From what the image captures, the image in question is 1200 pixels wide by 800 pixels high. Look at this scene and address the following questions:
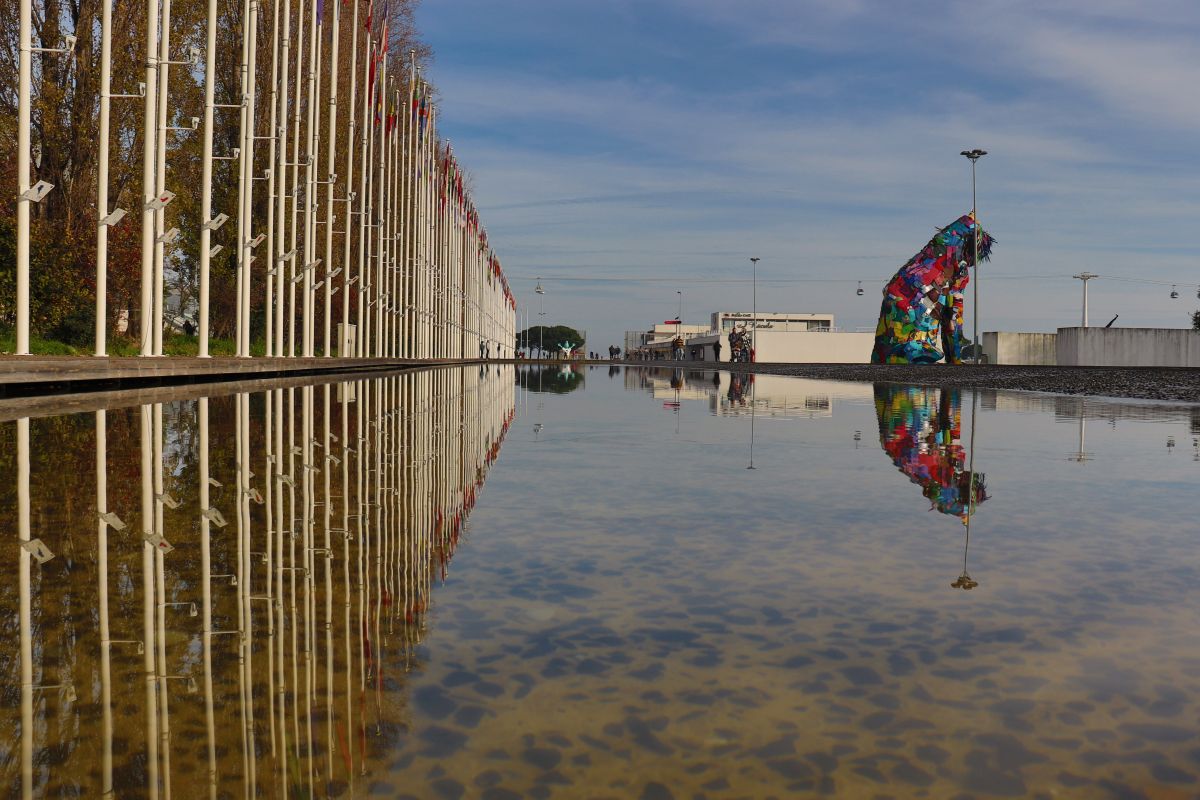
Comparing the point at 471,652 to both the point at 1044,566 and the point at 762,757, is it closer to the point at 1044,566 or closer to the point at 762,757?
the point at 762,757

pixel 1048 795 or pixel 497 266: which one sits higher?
pixel 497 266

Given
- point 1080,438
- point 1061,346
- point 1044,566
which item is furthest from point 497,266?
point 1044,566

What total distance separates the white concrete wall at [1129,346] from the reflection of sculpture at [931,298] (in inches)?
225

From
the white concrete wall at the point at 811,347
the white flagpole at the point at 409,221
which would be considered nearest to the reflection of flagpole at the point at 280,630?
the white flagpole at the point at 409,221

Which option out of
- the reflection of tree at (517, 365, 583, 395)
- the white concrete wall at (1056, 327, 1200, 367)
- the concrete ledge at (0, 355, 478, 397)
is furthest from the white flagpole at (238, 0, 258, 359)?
the white concrete wall at (1056, 327, 1200, 367)

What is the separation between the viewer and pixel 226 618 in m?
3.69

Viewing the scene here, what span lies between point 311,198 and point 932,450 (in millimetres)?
24114

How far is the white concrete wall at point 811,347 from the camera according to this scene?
318 ft

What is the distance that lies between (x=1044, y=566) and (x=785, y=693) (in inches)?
86.6

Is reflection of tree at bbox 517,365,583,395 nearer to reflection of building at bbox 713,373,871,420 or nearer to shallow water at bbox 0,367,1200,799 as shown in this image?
reflection of building at bbox 713,373,871,420

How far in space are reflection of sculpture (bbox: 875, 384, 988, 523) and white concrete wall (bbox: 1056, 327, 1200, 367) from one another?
4674 centimetres

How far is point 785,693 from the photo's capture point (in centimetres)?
299

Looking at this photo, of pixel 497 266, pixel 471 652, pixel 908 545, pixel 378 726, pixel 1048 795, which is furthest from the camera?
pixel 497 266

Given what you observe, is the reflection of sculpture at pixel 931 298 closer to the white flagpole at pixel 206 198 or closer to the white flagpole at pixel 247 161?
the white flagpole at pixel 247 161
